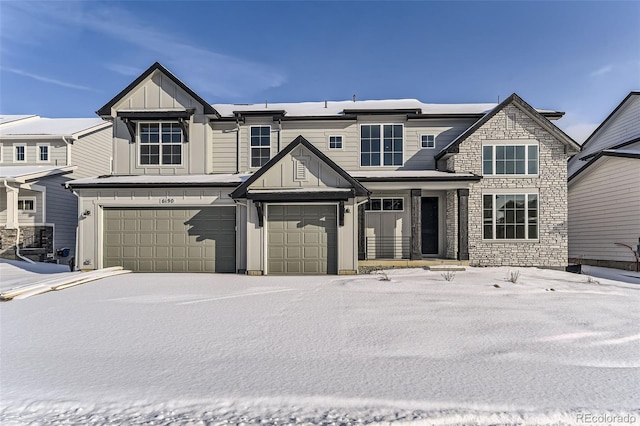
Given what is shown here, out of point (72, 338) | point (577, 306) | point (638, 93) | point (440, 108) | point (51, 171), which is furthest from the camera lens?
point (51, 171)

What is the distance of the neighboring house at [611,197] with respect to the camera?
13.9 metres

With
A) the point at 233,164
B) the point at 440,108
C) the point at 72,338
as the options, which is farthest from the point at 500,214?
the point at 72,338

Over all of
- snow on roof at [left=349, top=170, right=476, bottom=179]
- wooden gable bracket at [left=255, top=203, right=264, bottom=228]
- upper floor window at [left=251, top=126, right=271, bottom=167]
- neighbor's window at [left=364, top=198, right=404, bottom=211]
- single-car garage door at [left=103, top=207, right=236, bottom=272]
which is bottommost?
single-car garage door at [left=103, top=207, right=236, bottom=272]

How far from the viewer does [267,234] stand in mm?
11750

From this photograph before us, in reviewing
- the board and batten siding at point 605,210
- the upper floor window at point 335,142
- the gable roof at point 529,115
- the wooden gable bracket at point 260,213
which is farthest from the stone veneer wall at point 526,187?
the wooden gable bracket at point 260,213

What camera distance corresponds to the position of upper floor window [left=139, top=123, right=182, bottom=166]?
13.9m

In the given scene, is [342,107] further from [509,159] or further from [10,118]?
[10,118]

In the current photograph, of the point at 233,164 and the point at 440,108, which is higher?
the point at 440,108

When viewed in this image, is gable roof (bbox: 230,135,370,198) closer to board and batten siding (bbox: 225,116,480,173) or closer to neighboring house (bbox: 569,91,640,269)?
board and batten siding (bbox: 225,116,480,173)

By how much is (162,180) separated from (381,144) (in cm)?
861

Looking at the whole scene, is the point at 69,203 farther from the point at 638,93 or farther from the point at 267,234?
the point at 638,93

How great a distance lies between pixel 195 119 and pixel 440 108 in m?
10.5

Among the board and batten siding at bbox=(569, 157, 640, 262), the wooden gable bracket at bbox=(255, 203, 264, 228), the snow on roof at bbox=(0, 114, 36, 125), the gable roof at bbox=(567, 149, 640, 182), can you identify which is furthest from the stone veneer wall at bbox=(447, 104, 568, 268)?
the snow on roof at bbox=(0, 114, 36, 125)

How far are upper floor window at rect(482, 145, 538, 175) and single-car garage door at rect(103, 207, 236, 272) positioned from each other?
9686 mm
